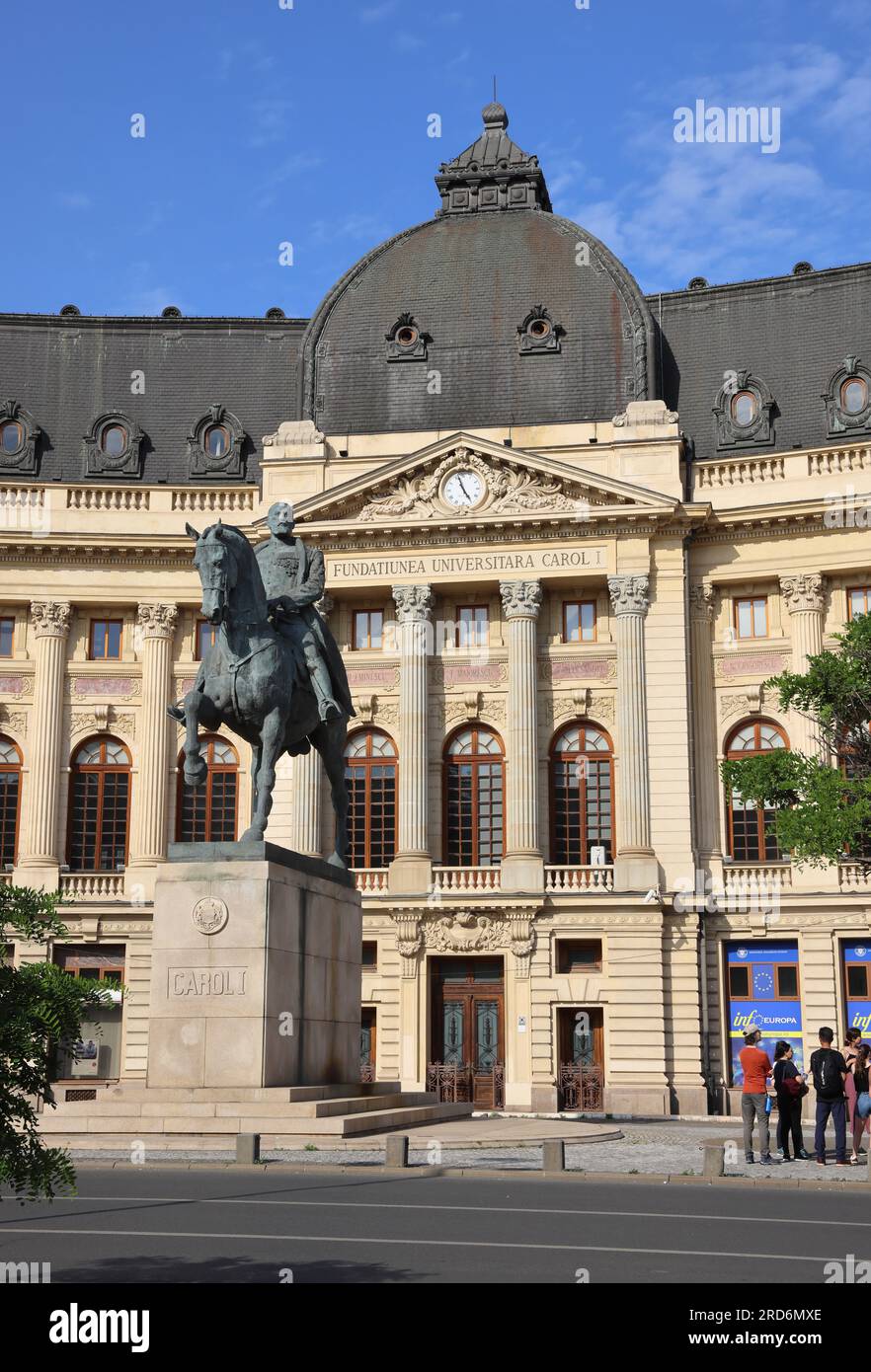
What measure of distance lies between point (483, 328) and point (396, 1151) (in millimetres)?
37819

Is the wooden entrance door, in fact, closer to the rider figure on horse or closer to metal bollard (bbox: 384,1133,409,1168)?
the rider figure on horse

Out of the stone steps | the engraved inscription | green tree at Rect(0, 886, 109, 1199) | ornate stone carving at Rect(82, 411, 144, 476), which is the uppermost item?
ornate stone carving at Rect(82, 411, 144, 476)

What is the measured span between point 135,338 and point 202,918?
129 ft

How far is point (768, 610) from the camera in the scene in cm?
5188

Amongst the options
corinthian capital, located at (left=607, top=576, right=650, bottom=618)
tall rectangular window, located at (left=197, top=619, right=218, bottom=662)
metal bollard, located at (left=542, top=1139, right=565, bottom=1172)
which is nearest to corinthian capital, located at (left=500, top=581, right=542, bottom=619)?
corinthian capital, located at (left=607, top=576, right=650, bottom=618)

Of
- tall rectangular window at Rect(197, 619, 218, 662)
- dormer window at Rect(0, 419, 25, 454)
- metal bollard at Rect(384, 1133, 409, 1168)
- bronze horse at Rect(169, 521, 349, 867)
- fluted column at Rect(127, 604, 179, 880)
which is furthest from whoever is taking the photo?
dormer window at Rect(0, 419, 25, 454)

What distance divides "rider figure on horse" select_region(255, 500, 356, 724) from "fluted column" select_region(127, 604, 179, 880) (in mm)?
26675

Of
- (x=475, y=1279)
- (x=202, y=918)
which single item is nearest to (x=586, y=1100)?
(x=202, y=918)

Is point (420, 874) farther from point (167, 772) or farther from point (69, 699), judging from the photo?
point (69, 699)

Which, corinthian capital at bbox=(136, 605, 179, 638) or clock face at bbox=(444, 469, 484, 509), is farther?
corinthian capital at bbox=(136, 605, 179, 638)

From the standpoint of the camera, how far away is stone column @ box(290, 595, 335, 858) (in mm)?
51188

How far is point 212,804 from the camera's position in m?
54.0

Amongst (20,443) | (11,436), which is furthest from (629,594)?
(11,436)
